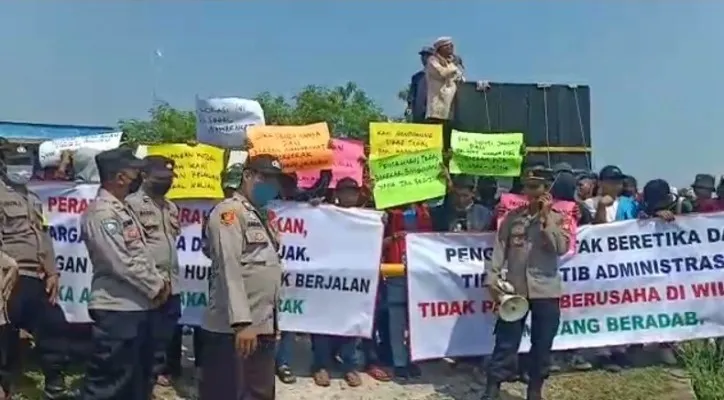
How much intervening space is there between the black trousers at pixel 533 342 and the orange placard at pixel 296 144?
6.35 ft

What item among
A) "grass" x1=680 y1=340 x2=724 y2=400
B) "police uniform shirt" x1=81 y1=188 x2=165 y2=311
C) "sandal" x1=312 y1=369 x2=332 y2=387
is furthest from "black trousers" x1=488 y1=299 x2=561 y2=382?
"police uniform shirt" x1=81 y1=188 x2=165 y2=311

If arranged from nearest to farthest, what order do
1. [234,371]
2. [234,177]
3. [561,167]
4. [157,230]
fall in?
[234,371]
[157,230]
[234,177]
[561,167]

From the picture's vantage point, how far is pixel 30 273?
256 inches

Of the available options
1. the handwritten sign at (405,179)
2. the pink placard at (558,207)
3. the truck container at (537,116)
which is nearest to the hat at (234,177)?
the handwritten sign at (405,179)

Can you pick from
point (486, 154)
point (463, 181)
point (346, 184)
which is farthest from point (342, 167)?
point (486, 154)

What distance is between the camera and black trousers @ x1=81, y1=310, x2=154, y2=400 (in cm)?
576

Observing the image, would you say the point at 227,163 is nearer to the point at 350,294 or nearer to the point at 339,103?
the point at 350,294

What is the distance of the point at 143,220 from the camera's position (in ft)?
19.8

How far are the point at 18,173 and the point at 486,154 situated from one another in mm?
3628

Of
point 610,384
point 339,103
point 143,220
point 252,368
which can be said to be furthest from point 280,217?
point 339,103

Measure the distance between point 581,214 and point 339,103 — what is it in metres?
29.5

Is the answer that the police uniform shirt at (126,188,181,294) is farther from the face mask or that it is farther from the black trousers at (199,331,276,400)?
the face mask

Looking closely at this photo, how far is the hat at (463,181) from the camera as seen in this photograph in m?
7.77

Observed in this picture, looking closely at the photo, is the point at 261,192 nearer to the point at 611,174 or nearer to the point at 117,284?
the point at 117,284
